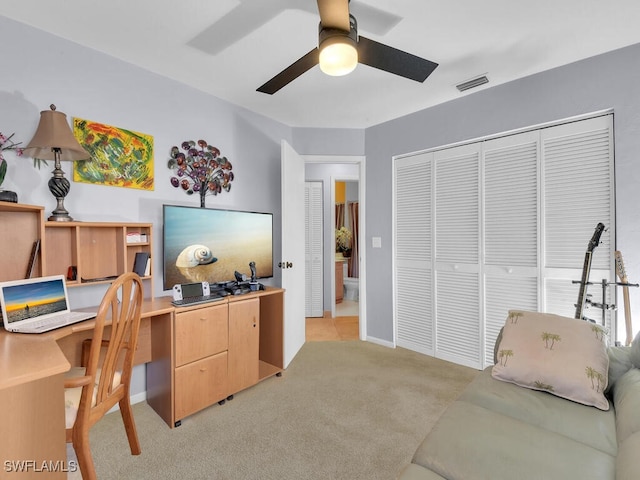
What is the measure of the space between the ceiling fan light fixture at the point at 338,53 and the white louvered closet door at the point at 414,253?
2013 millimetres

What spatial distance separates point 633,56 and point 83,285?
3.83 meters

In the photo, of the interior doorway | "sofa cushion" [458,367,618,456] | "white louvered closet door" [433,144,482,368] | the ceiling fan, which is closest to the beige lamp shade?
the ceiling fan

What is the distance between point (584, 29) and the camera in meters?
1.88

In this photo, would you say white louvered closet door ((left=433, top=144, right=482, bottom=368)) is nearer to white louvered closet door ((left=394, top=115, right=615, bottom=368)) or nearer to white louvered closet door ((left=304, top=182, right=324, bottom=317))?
white louvered closet door ((left=394, top=115, right=615, bottom=368))

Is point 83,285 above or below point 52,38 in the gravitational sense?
below

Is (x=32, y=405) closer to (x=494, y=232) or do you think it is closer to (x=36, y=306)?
(x=36, y=306)

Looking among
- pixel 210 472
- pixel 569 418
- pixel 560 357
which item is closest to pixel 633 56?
pixel 560 357

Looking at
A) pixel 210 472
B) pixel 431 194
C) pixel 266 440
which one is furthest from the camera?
pixel 431 194

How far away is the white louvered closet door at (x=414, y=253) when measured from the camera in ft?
10.1

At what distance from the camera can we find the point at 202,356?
81.7 inches

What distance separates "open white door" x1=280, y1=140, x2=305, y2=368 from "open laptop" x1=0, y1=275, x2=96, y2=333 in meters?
1.55

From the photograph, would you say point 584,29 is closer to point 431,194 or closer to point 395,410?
point 431,194

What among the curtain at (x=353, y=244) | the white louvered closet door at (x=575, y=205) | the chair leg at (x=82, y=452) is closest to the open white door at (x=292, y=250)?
the chair leg at (x=82, y=452)

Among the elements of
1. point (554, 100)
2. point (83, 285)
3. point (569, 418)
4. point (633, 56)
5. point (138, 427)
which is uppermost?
point (633, 56)
